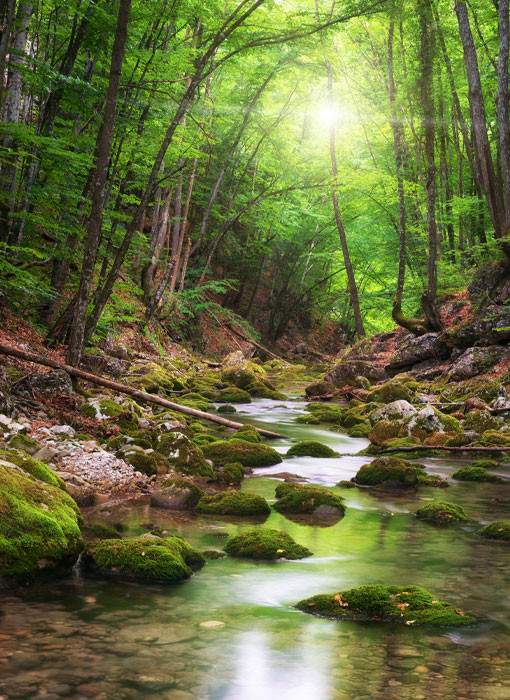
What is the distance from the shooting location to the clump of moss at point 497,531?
22.0 ft

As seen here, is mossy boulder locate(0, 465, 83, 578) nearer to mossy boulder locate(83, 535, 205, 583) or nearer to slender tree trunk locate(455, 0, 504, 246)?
mossy boulder locate(83, 535, 205, 583)

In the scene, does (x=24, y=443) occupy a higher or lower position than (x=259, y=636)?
higher

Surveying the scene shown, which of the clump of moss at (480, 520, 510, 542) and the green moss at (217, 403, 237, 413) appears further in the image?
the green moss at (217, 403, 237, 413)

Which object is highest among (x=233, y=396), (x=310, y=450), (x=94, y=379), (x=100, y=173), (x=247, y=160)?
(x=247, y=160)

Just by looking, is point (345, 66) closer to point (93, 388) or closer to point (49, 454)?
point (93, 388)

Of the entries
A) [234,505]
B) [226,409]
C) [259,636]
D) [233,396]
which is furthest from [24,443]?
[233,396]

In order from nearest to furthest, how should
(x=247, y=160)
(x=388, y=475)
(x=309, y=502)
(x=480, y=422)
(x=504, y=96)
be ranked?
1. (x=309, y=502)
2. (x=388, y=475)
3. (x=480, y=422)
4. (x=504, y=96)
5. (x=247, y=160)

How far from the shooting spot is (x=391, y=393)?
→ 1661 centimetres

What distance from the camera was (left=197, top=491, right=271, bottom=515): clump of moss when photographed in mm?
7230

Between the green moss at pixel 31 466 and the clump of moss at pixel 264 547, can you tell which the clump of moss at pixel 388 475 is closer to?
the clump of moss at pixel 264 547

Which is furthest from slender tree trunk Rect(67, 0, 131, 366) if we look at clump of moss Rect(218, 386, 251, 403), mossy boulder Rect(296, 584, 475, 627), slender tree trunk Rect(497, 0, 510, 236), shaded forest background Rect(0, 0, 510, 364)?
slender tree trunk Rect(497, 0, 510, 236)

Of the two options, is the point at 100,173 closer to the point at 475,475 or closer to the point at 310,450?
the point at 310,450

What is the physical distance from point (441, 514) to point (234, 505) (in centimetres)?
237

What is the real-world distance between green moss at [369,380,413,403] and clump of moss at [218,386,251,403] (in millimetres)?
3455
